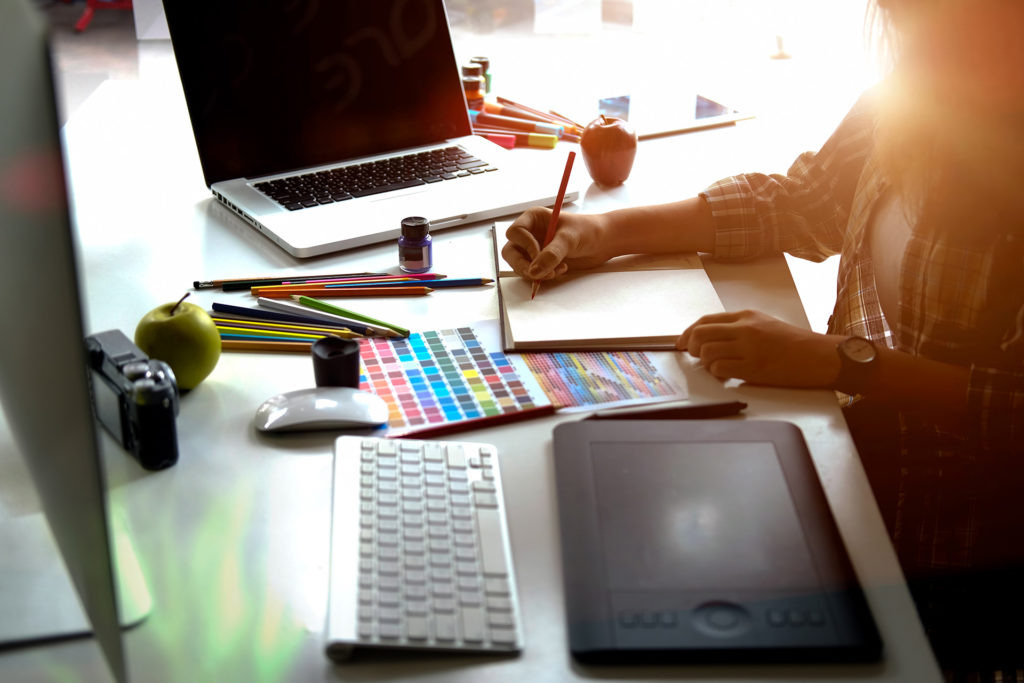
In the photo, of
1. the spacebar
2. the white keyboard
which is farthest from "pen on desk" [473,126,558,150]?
the white keyboard

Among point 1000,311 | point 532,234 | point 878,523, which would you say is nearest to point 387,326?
point 532,234

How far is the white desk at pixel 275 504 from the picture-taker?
66 centimetres

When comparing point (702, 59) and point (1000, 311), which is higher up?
point (702, 59)

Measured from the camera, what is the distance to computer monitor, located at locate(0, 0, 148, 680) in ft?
1.30

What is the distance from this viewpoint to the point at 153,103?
1826mm

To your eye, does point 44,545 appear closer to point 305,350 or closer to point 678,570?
point 305,350

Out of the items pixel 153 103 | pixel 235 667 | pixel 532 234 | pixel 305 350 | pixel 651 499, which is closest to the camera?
pixel 235 667

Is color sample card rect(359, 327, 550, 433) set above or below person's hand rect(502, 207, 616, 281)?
below

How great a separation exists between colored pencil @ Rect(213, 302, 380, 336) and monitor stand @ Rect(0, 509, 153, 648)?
291 millimetres

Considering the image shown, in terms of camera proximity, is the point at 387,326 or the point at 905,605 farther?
the point at 387,326

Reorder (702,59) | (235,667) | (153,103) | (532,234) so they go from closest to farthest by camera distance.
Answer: (235,667) < (532,234) < (153,103) < (702,59)

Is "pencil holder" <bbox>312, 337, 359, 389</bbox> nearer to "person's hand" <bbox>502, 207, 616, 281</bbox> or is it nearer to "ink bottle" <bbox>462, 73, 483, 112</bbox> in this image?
"person's hand" <bbox>502, 207, 616, 281</bbox>

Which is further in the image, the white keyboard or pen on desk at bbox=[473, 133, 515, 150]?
pen on desk at bbox=[473, 133, 515, 150]

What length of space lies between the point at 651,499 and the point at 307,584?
0.28 metres
